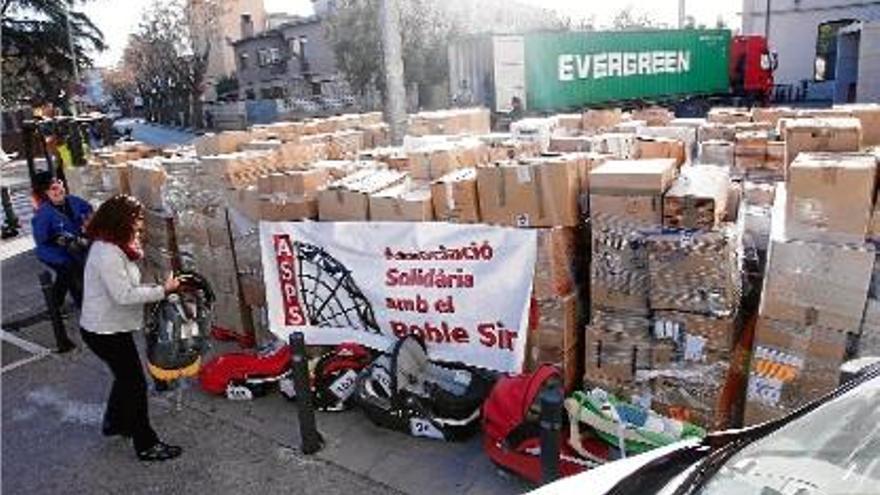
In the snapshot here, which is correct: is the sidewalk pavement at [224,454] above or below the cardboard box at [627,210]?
below

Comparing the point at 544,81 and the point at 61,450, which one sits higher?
the point at 544,81

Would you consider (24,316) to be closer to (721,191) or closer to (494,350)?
(494,350)

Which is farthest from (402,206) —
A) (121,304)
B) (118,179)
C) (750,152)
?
(118,179)

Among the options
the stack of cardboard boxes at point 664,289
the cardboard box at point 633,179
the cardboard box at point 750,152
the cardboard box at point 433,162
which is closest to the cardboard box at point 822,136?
the stack of cardboard boxes at point 664,289

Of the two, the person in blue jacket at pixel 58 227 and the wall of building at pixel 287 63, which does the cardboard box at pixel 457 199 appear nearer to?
the person in blue jacket at pixel 58 227

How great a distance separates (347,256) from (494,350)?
4.83ft

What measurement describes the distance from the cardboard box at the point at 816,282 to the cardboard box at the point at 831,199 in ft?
0.25

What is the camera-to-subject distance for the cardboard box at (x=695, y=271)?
4605 mm

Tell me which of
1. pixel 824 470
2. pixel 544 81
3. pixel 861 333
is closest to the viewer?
pixel 824 470

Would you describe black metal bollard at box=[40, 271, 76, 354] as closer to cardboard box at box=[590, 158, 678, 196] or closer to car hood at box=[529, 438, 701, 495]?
cardboard box at box=[590, 158, 678, 196]

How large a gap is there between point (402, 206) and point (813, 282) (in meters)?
2.89

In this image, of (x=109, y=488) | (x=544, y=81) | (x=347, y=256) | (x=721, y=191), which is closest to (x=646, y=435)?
(x=721, y=191)

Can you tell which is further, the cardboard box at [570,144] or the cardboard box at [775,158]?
the cardboard box at [570,144]

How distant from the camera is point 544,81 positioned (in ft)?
71.5
